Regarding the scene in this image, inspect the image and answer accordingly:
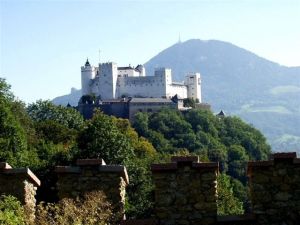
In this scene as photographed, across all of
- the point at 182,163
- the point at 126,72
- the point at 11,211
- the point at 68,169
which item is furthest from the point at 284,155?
the point at 126,72

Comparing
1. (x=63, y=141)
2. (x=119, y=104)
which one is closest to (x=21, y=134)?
(x=63, y=141)

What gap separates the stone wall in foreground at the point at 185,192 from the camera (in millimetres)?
8805

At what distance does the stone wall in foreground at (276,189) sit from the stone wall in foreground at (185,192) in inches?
20.1

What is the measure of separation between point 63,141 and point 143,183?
70.5 ft

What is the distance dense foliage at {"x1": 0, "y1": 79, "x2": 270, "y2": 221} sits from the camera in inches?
1775

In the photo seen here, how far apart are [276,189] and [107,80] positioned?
161 m

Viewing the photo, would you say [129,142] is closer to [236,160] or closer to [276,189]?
[276,189]

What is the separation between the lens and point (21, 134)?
167 ft

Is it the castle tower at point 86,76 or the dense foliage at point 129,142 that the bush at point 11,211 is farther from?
the castle tower at point 86,76

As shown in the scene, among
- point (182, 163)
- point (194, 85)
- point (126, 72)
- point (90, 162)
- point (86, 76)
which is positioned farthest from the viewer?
point (194, 85)

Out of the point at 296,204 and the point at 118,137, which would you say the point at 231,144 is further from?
the point at 296,204

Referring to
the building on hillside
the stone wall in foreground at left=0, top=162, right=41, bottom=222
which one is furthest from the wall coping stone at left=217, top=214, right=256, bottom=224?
the building on hillside

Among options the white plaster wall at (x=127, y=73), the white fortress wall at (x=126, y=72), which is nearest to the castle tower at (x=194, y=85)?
the white fortress wall at (x=126, y=72)

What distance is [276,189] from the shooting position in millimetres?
8781
